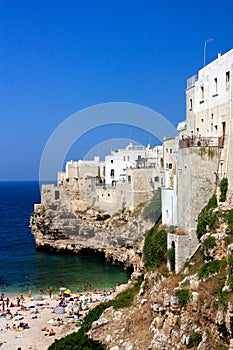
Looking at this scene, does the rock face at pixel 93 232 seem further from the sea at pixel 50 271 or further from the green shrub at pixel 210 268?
the green shrub at pixel 210 268

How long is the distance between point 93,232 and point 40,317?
1858 cm

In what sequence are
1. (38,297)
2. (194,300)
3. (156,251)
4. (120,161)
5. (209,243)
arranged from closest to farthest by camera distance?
→ (194,300) < (209,243) < (156,251) < (38,297) < (120,161)

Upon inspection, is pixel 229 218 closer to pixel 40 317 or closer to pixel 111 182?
pixel 40 317

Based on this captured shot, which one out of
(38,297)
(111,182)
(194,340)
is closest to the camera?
(194,340)

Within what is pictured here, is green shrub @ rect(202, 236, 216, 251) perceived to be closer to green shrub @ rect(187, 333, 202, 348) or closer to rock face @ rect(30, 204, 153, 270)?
green shrub @ rect(187, 333, 202, 348)

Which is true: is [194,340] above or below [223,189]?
below

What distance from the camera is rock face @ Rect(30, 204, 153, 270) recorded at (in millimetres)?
39938

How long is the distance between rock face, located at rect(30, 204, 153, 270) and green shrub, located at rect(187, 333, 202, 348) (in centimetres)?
2052

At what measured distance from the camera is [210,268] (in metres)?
18.0

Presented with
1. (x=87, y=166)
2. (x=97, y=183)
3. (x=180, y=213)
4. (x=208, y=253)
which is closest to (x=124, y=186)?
(x=97, y=183)

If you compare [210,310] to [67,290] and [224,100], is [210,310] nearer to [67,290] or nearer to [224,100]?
[224,100]

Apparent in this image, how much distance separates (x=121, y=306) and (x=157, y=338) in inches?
186

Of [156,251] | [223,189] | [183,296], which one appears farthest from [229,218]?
[156,251]

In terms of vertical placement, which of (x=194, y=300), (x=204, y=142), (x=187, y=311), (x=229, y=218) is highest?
(x=204, y=142)
